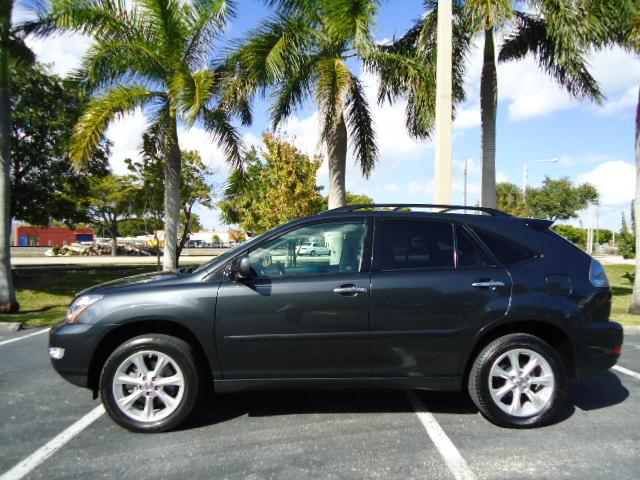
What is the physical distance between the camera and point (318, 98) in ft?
32.7

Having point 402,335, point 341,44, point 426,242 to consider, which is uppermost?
point 341,44

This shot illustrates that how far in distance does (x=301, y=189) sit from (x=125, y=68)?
1137 cm

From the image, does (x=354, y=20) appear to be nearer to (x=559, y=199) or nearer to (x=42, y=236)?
(x=559, y=199)

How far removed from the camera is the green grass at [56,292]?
9.85m

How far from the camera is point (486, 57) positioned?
11820 millimetres

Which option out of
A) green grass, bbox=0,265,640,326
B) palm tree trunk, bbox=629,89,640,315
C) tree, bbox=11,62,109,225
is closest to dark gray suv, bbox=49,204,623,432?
green grass, bbox=0,265,640,326

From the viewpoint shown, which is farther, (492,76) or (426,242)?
(492,76)

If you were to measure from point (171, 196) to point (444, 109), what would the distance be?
672cm

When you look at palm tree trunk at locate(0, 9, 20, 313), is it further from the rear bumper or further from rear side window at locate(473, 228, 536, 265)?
the rear bumper

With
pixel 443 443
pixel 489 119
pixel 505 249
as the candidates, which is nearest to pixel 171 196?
pixel 489 119

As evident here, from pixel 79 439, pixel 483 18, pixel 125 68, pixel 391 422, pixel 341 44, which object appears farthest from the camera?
pixel 125 68

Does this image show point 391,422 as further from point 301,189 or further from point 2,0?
point 301,189

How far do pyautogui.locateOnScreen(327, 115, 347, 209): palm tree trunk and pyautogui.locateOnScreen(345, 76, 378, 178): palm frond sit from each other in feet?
2.87

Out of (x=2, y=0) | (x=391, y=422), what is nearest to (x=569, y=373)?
(x=391, y=422)
